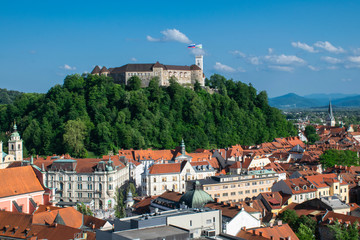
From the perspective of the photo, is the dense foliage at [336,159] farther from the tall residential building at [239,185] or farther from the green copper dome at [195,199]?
the green copper dome at [195,199]

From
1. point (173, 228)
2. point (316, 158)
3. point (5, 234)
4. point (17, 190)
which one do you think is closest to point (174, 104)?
point (316, 158)

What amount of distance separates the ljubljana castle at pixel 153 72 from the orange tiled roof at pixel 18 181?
59.8 metres

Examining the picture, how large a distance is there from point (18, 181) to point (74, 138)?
37288 mm

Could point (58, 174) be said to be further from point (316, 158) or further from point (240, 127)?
point (240, 127)

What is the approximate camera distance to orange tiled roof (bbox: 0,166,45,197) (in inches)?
2159

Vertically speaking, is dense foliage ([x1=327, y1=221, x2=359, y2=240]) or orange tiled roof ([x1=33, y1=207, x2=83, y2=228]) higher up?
orange tiled roof ([x1=33, y1=207, x2=83, y2=228])

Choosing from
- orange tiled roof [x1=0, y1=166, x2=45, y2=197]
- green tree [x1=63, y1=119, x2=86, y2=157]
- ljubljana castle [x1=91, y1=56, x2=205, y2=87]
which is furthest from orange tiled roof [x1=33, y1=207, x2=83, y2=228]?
ljubljana castle [x1=91, y1=56, x2=205, y2=87]

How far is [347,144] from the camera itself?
4906 inches

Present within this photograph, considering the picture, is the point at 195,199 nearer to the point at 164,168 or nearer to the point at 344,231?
the point at 344,231

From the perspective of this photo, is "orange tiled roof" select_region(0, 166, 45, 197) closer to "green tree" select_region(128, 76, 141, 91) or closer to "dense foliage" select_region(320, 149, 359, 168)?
"dense foliage" select_region(320, 149, 359, 168)

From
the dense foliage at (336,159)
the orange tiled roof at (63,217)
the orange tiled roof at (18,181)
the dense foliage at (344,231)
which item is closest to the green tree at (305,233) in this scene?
the dense foliage at (344,231)

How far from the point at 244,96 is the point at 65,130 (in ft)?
164

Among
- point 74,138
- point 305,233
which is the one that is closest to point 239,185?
point 305,233

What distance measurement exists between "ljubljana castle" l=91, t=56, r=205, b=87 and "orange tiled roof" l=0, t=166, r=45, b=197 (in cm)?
5980
